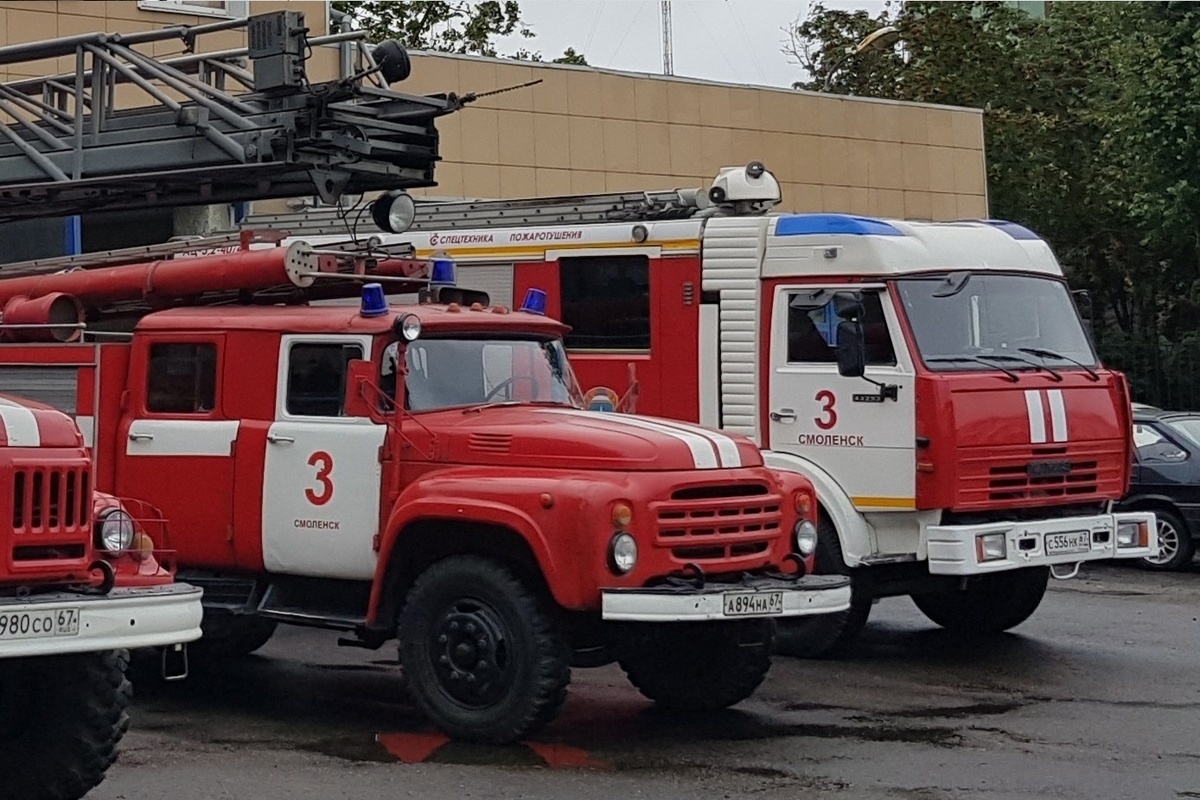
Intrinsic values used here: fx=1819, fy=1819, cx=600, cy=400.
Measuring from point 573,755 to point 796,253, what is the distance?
4410 millimetres

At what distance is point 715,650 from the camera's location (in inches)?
389

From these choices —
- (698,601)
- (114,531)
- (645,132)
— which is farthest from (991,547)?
(645,132)

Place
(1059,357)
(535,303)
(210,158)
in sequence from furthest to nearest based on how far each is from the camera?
(1059,357) < (535,303) < (210,158)

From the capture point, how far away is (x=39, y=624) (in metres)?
6.70

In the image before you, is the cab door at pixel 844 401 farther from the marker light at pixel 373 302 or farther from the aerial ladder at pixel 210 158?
the marker light at pixel 373 302

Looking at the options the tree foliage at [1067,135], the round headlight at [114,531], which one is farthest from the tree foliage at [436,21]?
the round headlight at [114,531]

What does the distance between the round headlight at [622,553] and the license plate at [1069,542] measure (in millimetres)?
3790

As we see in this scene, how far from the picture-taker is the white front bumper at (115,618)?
6.67 meters

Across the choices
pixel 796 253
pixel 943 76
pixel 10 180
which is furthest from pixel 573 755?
pixel 943 76

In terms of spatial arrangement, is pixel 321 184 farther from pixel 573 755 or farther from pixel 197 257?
pixel 573 755

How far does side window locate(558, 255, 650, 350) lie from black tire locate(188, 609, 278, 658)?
9.65 feet

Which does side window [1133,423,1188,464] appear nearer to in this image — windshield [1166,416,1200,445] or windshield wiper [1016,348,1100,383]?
windshield [1166,416,1200,445]

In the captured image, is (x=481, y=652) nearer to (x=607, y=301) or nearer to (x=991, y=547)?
(x=991, y=547)

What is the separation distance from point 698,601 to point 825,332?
3.63 m
